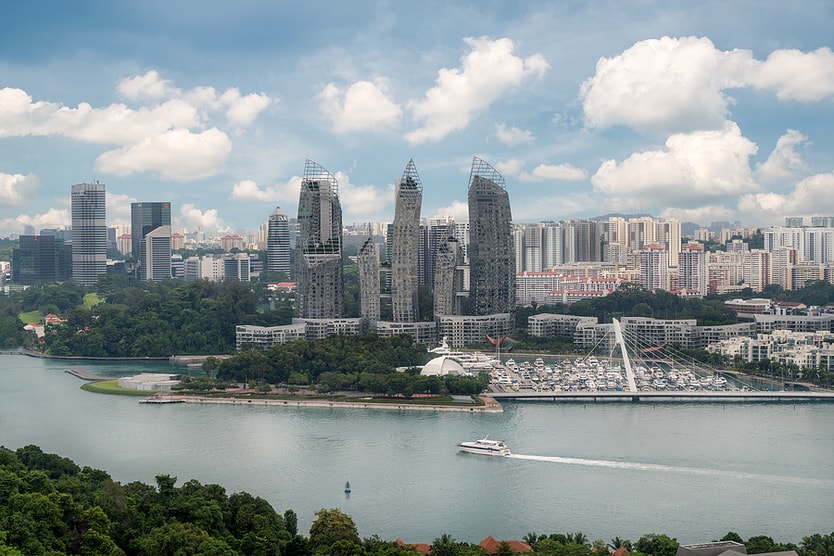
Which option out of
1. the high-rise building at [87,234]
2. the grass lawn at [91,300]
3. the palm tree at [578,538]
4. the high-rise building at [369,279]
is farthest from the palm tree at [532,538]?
the high-rise building at [87,234]

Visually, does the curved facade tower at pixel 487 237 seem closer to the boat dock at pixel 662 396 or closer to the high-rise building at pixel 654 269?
the boat dock at pixel 662 396

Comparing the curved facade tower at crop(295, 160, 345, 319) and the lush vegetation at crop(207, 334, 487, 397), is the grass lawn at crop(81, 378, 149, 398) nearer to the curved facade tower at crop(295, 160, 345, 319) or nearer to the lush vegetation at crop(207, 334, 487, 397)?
the lush vegetation at crop(207, 334, 487, 397)

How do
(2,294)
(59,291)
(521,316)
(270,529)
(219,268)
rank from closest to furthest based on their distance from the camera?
1. (270,529)
2. (521,316)
3. (59,291)
4. (2,294)
5. (219,268)

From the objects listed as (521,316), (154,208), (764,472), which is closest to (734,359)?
(521,316)

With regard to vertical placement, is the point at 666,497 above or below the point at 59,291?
below

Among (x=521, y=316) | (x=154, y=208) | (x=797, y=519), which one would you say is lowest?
(x=797, y=519)

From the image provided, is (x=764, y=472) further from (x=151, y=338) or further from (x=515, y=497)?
(x=151, y=338)

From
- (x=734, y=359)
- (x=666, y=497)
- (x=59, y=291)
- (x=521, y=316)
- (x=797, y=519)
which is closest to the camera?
(x=797, y=519)
